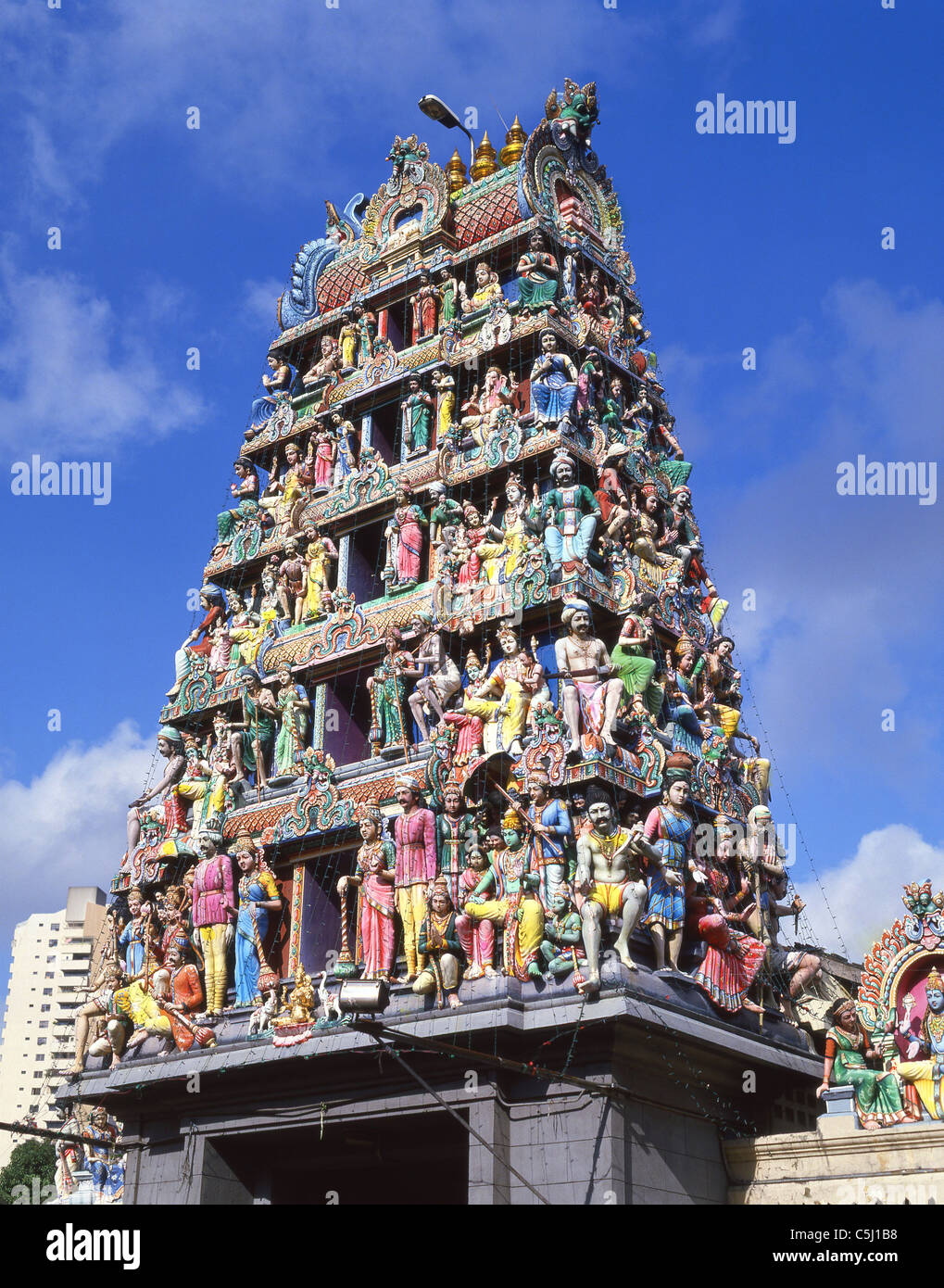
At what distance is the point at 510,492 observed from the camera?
2591 centimetres

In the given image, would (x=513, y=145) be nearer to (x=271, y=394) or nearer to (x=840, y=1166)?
(x=271, y=394)

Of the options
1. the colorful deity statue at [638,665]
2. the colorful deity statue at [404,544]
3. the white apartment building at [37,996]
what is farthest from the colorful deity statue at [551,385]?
the white apartment building at [37,996]

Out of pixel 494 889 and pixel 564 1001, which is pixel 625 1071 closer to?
pixel 564 1001

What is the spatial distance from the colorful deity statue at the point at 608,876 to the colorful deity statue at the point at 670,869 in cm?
15

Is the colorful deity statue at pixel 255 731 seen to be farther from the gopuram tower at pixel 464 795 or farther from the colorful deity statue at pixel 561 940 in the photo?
the colorful deity statue at pixel 561 940

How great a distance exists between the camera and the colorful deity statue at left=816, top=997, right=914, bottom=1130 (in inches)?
730

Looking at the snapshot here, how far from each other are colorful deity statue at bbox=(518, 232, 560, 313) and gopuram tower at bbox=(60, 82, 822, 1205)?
0.25 ft

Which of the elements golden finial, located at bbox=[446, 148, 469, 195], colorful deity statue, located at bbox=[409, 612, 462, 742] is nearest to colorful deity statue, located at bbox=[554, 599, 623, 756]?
colorful deity statue, located at bbox=[409, 612, 462, 742]

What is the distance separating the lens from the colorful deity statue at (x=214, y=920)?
2422 centimetres

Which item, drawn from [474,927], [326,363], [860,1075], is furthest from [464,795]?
[326,363]

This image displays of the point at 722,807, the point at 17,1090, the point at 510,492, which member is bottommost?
the point at 17,1090

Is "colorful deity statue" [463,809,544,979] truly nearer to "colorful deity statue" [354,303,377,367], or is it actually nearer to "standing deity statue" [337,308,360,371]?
"colorful deity statue" [354,303,377,367]

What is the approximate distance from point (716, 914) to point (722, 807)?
9.59 feet
